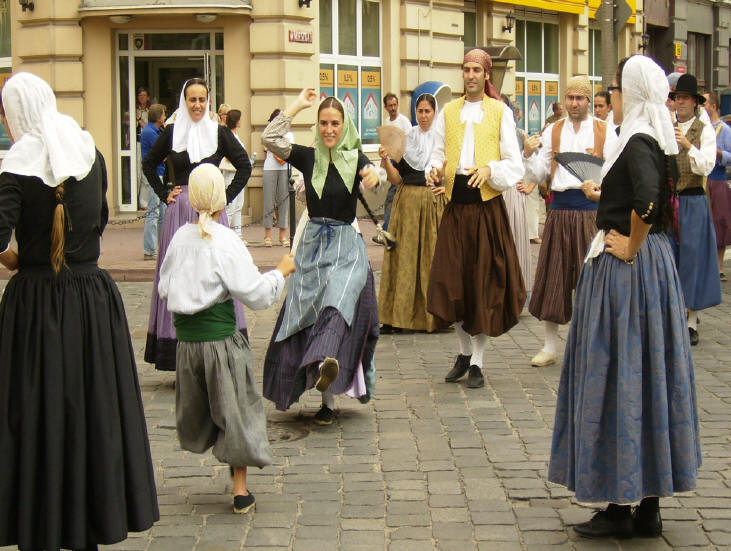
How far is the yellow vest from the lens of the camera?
7973 mm

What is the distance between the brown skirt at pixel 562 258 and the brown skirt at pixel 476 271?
623mm

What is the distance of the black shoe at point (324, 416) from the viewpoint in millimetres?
7161

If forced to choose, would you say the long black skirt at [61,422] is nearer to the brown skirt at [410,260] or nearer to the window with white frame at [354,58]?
the brown skirt at [410,260]

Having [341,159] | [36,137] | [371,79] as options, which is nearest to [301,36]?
[371,79]

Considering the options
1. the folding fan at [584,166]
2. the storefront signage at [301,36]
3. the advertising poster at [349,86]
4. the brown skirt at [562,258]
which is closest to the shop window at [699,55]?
the advertising poster at [349,86]

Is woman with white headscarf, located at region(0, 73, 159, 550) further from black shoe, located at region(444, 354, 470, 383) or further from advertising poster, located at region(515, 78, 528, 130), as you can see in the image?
advertising poster, located at region(515, 78, 528, 130)

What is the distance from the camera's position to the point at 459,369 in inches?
326

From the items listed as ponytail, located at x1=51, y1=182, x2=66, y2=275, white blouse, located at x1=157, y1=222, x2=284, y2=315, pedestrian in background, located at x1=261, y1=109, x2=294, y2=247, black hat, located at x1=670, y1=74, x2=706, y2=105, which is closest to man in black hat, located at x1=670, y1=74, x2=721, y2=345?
black hat, located at x1=670, y1=74, x2=706, y2=105

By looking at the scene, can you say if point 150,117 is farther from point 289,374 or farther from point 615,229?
point 615,229

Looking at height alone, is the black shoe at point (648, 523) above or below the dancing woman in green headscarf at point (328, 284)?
below

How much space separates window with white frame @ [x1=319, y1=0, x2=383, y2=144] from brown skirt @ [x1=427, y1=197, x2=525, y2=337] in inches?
468

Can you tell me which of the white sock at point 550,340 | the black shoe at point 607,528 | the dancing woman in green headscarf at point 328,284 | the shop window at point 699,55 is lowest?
the black shoe at point 607,528

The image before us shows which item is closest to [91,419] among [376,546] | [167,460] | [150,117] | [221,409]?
[221,409]

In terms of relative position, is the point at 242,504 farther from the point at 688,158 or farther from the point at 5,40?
the point at 5,40
